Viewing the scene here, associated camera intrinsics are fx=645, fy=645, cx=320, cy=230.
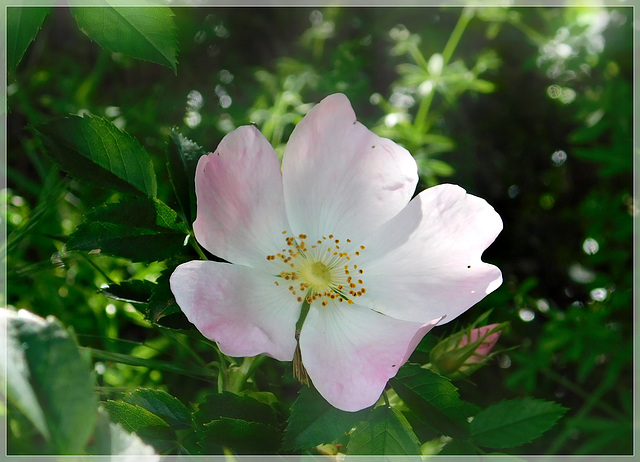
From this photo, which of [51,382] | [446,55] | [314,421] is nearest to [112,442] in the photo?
[51,382]

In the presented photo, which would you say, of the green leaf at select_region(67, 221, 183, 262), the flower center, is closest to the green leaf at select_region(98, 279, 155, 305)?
the green leaf at select_region(67, 221, 183, 262)

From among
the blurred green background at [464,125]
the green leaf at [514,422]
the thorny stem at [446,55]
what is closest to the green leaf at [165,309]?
the green leaf at [514,422]

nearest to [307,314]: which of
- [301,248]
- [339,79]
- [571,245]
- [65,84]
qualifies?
[301,248]

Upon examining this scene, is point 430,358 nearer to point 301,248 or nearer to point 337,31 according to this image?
point 301,248

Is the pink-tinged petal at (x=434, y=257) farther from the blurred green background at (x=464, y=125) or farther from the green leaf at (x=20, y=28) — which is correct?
the blurred green background at (x=464, y=125)

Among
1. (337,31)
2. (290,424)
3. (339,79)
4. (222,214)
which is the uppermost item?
(337,31)

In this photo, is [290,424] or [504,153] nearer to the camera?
[290,424]
